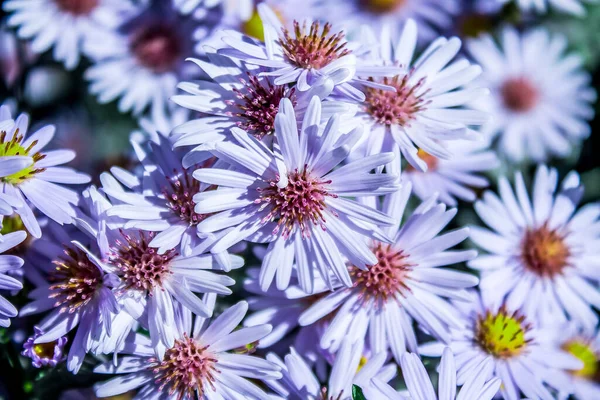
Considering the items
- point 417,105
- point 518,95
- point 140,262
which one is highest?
point 518,95

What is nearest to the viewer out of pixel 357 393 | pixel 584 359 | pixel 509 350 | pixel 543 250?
pixel 357 393

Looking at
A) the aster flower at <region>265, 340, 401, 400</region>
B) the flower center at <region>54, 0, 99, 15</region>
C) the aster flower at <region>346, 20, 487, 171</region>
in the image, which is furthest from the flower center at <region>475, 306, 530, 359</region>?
the flower center at <region>54, 0, 99, 15</region>

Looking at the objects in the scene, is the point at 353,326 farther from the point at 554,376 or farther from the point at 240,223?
the point at 554,376

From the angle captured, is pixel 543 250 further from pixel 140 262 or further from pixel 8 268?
pixel 8 268

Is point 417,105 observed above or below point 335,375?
above

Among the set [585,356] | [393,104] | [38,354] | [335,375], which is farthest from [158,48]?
[585,356]

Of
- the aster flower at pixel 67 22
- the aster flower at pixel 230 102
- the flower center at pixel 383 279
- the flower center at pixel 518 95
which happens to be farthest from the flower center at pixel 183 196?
the flower center at pixel 518 95
